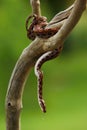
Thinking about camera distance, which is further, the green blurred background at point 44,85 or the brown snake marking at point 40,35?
the green blurred background at point 44,85

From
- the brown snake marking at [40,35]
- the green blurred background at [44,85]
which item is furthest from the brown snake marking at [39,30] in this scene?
the green blurred background at [44,85]

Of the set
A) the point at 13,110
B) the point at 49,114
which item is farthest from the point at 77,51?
the point at 13,110

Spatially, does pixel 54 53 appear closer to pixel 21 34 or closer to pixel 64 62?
pixel 21 34

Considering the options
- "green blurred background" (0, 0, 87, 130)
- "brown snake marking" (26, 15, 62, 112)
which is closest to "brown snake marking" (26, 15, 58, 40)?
"brown snake marking" (26, 15, 62, 112)

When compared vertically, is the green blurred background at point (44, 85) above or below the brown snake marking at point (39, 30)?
above

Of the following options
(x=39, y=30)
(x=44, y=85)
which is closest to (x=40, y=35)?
(x=39, y=30)

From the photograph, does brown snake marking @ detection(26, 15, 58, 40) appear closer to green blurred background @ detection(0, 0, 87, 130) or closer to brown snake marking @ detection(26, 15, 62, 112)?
brown snake marking @ detection(26, 15, 62, 112)

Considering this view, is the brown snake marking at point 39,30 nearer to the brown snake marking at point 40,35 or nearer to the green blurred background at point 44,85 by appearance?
the brown snake marking at point 40,35

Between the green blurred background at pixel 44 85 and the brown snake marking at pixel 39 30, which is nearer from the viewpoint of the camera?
the brown snake marking at pixel 39 30
